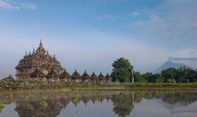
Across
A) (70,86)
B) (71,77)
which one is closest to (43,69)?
(71,77)

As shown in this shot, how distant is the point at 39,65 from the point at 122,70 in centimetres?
2315

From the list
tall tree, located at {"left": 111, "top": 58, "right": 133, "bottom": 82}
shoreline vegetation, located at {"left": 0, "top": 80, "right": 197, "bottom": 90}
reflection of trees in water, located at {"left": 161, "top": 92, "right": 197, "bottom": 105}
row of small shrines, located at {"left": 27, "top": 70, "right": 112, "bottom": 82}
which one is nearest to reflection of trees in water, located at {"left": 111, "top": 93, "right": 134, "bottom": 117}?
reflection of trees in water, located at {"left": 161, "top": 92, "right": 197, "bottom": 105}

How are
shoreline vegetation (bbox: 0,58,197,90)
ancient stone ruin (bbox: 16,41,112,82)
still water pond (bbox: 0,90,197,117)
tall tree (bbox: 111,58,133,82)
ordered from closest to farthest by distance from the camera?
1. still water pond (bbox: 0,90,197,117)
2. shoreline vegetation (bbox: 0,58,197,90)
3. ancient stone ruin (bbox: 16,41,112,82)
4. tall tree (bbox: 111,58,133,82)

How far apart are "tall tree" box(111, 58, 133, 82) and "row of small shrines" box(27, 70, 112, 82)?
2.95 metres

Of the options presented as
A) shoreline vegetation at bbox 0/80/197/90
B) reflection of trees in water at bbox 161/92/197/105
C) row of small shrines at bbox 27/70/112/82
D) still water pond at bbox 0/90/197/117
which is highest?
row of small shrines at bbox 27/70/112/82

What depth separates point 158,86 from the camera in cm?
7269

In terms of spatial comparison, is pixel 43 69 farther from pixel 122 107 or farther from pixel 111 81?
pixel 122 107

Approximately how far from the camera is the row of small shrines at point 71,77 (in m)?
70.2

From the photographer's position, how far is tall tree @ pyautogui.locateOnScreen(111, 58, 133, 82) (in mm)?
88812

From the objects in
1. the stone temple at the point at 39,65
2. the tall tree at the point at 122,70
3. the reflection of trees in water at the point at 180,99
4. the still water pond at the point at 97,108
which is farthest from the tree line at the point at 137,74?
the still water pond at the point at 97,108

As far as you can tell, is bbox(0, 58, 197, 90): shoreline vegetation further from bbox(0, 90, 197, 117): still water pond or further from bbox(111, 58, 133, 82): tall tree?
bbox(0, 90, 197, 117): still water pond

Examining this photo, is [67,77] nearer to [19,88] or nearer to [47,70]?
[47,70]

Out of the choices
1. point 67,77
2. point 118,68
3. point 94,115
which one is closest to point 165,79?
point 118,68

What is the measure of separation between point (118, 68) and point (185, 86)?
76.9 feet
